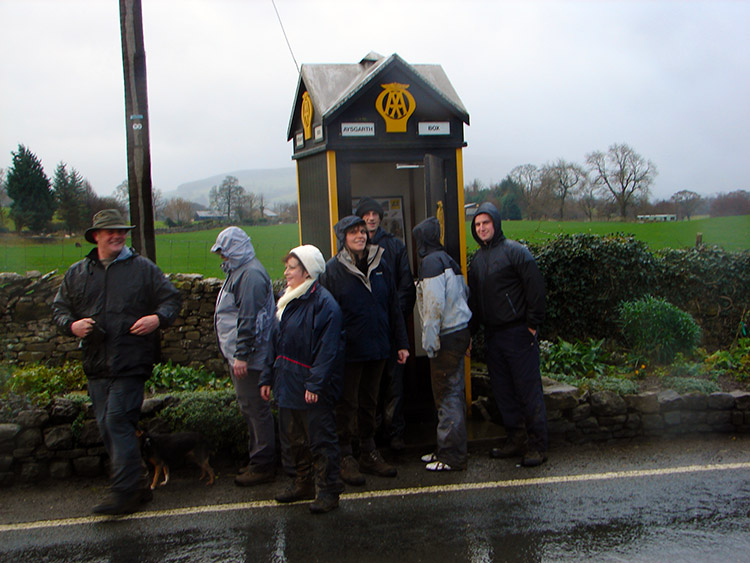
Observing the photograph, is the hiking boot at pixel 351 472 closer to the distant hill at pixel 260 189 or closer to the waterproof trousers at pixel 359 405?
the waterproof trousers at pixel 359 405

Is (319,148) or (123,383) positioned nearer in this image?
(123,383)

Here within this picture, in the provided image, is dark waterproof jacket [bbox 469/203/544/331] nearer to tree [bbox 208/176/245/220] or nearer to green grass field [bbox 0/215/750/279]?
green grass field [bbox 0/215/750/279]

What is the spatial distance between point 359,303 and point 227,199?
1259 centimetres

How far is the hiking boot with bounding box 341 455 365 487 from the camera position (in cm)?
504

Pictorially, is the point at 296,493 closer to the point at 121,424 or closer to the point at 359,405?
the point at 359,405

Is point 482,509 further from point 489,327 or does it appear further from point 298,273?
point 298,273

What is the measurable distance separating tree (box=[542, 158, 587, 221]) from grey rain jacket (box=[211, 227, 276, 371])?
12.5 meters

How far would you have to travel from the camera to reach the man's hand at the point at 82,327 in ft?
15.2

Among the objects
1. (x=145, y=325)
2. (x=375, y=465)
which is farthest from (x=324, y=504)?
(x=145, y=325)

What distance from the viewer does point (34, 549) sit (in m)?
4.10

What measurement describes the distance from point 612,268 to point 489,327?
334 cm

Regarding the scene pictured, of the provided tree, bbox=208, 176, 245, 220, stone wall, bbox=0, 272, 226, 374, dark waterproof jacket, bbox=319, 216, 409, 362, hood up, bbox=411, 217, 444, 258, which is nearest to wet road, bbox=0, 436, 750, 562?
dark waterproof jacket, bbox=319, 216, 409, 362

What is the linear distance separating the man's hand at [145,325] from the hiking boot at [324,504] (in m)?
1.70

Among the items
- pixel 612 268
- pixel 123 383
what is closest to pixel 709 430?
pixel 612 268
